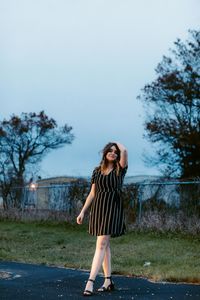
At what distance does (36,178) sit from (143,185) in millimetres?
15310

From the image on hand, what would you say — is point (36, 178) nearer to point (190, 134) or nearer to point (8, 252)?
point (190, 134)

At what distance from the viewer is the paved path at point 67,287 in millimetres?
6887

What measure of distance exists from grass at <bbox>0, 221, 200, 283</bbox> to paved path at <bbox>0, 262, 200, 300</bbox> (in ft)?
2.00

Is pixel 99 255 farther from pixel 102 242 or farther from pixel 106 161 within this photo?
pixel 106 161

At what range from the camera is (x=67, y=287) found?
25.3 feet

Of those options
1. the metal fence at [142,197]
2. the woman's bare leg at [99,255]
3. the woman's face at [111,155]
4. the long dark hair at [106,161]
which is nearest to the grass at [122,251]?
the metal fence at [142,197]

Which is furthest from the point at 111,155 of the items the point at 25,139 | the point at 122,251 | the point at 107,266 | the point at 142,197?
the point at 25,139

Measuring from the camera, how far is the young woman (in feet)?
23.5

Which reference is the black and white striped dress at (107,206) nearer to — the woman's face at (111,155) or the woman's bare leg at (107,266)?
the woman's face at (111,155)

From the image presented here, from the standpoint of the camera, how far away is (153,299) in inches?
264

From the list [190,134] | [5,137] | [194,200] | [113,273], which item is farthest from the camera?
[5,137]

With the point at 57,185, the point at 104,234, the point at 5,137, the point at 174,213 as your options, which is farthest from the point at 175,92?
the point at 104,234

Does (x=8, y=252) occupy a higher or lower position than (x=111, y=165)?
lower

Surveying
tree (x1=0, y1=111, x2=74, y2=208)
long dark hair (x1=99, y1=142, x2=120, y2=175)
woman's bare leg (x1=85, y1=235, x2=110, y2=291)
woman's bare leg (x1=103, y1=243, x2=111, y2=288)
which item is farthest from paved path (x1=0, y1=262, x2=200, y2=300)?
tree (x1=0, y1=111, x2=74, y2=208)
